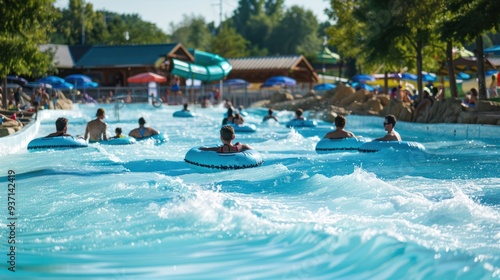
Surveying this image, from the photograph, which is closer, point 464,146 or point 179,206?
point 179,206

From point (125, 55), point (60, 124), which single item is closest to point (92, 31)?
Answer: point (125, 55)

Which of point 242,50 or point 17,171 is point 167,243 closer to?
point 17,171

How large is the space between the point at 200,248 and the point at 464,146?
37.3 feet

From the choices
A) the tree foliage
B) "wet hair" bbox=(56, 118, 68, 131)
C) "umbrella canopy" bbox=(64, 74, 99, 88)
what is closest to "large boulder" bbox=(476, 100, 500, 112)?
"wet hair" bbox=(56, 118, 68, 131)

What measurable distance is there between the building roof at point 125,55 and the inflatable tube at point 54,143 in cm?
3319

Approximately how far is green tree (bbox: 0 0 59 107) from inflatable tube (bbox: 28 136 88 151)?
16.2 feet

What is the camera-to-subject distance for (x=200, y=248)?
23.1 ft

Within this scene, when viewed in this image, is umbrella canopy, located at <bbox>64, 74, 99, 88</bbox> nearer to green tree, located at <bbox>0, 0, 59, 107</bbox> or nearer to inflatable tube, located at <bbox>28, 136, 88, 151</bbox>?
green tree, located at <bbox>0, 0, 59, 107</bbox>

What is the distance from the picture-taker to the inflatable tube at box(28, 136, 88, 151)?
15273 millimetres

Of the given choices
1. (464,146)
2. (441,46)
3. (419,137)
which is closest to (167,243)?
(464,146)

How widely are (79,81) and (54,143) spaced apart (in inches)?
1196

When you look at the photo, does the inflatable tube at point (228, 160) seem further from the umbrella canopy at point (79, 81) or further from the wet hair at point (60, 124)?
the umbrella canopy at point (79, 81)

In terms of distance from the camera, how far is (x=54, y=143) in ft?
50.4

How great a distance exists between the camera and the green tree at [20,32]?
61.9 feet
